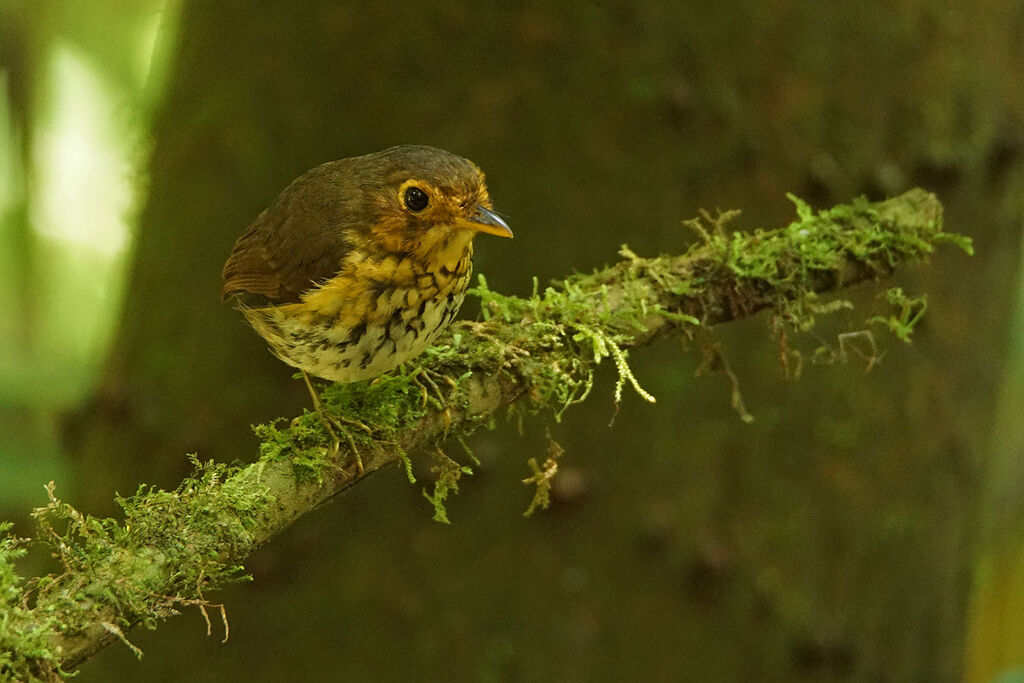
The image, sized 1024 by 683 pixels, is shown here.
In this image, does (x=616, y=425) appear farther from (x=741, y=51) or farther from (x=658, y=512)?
(x=741, y=51)

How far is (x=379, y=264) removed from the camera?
259 cm

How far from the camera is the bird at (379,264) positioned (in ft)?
8.39

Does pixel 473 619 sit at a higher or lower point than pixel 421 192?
lower

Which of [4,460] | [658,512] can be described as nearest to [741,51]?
[658,512]

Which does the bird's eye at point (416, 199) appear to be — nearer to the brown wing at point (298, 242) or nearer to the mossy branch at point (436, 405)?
the brown wing at point (298, 242)

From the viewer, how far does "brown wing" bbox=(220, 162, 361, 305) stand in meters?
2.67

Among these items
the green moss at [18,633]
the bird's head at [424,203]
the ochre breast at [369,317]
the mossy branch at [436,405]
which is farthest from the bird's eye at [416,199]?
the green moss at [18,633]

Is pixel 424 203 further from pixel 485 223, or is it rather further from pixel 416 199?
pixel 485 223

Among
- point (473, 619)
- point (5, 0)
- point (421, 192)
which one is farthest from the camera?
point (5, 0)

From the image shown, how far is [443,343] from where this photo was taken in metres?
2.68

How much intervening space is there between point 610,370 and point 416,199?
1035 millimetres

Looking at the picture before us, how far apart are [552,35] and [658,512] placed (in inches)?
63.9

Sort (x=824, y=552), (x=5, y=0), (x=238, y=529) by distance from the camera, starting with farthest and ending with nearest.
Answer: (x=5, y=0) → (x=824, y=552) → (x=238, y=529)

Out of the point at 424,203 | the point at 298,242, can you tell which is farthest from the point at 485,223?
the point at 298,242
